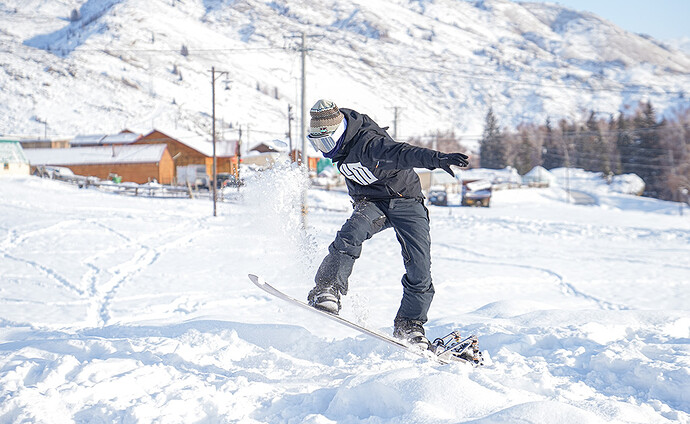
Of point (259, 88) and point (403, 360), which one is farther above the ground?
point (259, 88)

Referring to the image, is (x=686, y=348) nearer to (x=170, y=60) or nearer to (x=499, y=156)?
(x=499, y=156)

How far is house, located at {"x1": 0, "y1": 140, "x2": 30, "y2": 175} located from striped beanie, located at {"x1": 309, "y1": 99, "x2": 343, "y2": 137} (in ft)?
164

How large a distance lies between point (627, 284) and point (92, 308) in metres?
10.8

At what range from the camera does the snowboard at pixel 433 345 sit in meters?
3.80

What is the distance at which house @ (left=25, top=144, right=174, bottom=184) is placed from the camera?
52.1 metres

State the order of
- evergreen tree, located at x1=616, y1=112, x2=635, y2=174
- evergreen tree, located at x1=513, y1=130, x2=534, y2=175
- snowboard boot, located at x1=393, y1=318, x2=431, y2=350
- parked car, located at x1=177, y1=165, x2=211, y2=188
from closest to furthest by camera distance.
A: snowboard boot, located at x1=393, y1=318, x2=431, y2=350 < parked car, located at x1=177, y1=165, x2=211, y2=188 < evergreen tree, located at x1=616, y1=112, x2=635, y2=174 < evergreen tree, located at x1=513, y1=130, x2=534, y2=175

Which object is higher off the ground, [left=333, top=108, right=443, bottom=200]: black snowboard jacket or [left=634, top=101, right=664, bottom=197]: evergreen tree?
[left=634, top=101, right=664, bottom=197]: evergreen tree

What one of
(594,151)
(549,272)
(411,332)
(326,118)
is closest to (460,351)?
(411,332)

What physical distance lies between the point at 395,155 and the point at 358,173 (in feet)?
1.48

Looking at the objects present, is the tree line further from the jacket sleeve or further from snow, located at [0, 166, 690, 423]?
the jacket sleeve

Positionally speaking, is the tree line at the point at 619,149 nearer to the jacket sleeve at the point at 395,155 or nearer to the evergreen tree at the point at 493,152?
the evergreen tree at the point at 493,152

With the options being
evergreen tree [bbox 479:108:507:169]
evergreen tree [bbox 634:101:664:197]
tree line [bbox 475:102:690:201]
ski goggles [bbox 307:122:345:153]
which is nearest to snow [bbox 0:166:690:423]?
ski goggles [bbox 307:122:345:153]

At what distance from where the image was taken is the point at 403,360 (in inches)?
153

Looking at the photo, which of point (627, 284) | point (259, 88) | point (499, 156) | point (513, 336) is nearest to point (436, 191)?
point (627, 284)
